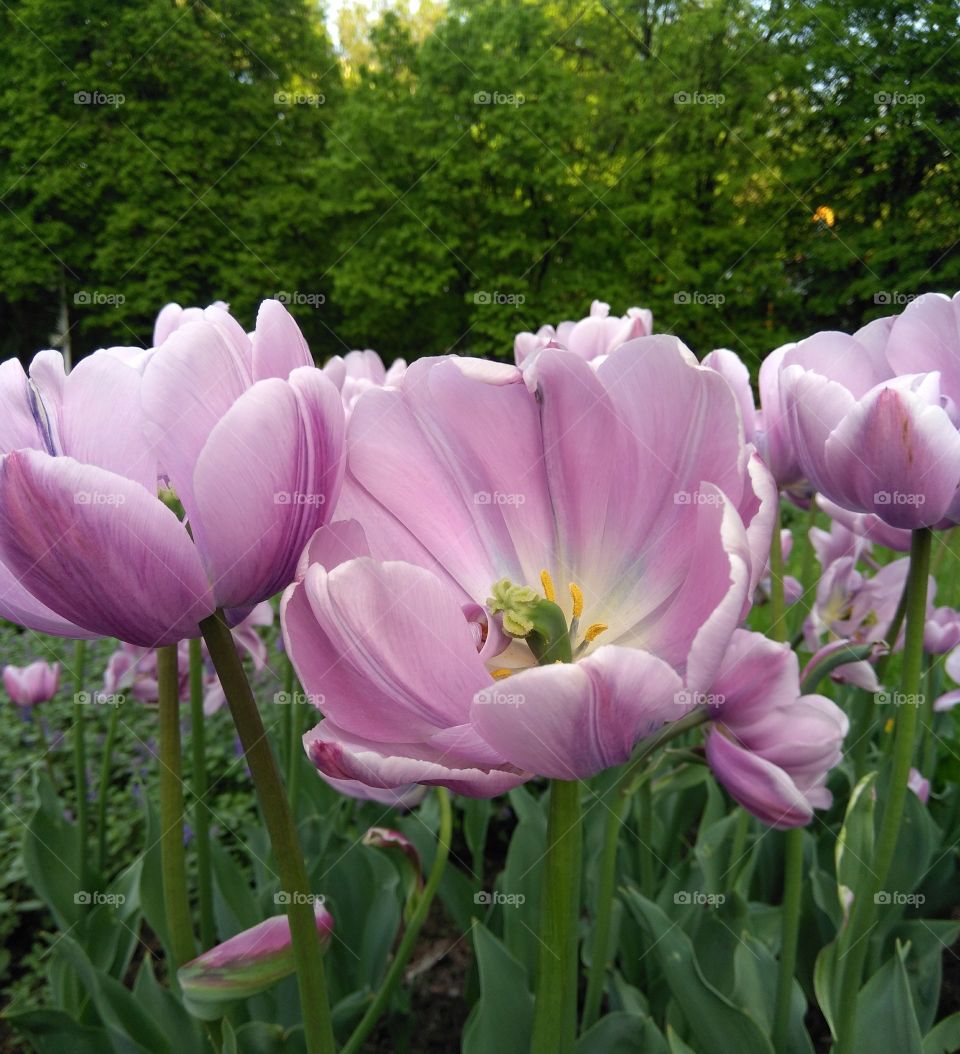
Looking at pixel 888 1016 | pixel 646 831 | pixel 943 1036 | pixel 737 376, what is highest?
pixel 737 376

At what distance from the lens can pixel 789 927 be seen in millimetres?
1413

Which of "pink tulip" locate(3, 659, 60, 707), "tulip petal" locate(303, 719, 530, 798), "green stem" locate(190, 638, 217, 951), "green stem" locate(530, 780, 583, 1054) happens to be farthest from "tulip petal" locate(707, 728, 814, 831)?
"pink tulip" locate(3, 659, 60, 707)

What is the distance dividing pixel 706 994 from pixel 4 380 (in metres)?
1.33

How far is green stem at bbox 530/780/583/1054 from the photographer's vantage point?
2.39 ft

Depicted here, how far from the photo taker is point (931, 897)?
2391 millimetres

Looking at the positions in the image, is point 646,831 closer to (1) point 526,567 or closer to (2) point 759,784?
(2) point 759,784

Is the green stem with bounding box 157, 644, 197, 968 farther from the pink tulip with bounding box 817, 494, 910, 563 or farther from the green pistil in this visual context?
the pink tulip with bounding box 817, 494, 910, 563

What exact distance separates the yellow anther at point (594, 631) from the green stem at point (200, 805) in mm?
742

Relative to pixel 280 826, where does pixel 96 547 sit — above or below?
above

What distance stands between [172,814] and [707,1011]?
88 cm

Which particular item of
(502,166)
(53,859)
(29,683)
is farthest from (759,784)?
(502,166)

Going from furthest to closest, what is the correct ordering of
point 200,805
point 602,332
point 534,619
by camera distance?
point 602,332 < point 200,805 < point 534,619

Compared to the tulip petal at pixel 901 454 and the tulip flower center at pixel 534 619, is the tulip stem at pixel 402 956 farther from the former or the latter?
the tulip petal at pixel 901 454

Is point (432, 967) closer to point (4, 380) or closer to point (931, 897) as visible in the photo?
point (931, 897)
